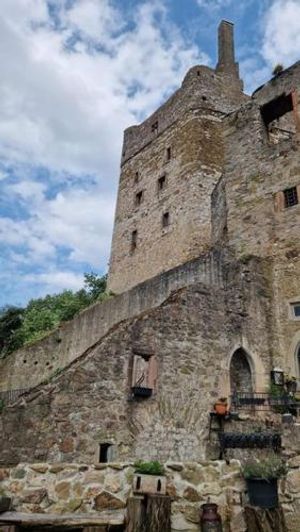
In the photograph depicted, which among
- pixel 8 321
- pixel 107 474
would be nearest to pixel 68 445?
pixel 107 474

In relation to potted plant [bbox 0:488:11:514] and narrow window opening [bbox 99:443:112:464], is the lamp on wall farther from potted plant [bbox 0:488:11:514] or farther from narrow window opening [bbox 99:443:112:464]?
potted plant [bbox 0:488:11:514]

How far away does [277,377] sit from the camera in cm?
1115

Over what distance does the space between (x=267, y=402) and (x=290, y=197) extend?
19.9ft

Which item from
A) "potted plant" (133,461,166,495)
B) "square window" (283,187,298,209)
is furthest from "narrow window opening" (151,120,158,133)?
"potted plant" (133,461,166,495)

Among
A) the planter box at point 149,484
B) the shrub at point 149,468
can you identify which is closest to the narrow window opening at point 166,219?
the shrub at point 149,468

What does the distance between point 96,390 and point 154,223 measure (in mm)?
15577

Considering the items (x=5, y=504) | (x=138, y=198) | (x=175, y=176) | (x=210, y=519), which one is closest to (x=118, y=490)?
(x=210, y=519)

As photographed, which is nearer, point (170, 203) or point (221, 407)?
point (221, 407)

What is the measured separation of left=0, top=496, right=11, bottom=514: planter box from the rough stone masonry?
0.13 meters

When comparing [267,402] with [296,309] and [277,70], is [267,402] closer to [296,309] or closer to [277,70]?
[296,309]

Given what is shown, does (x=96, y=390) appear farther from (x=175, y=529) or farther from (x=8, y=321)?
(x=8, y=321)

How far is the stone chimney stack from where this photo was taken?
2508cm

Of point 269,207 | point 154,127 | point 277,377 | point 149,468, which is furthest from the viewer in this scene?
point 154,127

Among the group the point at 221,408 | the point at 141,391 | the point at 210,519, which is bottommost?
the point at 210,519
